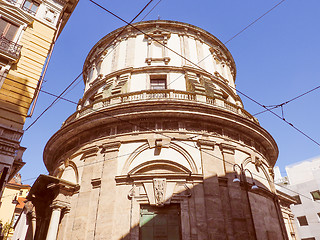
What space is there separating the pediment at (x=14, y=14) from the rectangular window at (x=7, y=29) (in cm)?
25

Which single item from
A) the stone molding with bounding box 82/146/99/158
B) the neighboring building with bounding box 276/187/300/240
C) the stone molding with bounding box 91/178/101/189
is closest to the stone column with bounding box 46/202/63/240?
the stone molding with bounding box 91/178/101/189

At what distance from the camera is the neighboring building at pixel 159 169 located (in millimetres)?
12766

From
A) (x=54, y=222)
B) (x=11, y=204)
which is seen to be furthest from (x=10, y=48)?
(x=11, y=204)

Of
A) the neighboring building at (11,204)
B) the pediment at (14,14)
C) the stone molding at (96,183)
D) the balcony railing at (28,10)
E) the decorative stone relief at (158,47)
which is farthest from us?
the neighboring building at (11,204)

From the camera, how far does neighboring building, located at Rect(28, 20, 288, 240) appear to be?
41.9ft

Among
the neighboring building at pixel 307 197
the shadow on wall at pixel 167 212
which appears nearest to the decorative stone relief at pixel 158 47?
the shadow on wall at pixel 167 212

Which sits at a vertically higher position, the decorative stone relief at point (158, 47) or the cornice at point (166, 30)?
the cornice at point (166, 30)

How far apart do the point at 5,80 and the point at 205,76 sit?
48.4ft

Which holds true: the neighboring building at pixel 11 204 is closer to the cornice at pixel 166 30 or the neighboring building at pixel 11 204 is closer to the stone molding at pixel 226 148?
the cornice at pixel 166 30

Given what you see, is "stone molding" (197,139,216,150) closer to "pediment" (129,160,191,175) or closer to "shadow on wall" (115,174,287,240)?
"pediment" (129,160,191,175)

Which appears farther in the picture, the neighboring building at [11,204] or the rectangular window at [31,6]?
the neighboring building at [11,204]

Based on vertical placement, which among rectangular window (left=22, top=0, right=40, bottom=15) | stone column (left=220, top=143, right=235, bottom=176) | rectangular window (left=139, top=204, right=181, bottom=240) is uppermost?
rectangular window (left=22, top=0, right=40, bottom=15)

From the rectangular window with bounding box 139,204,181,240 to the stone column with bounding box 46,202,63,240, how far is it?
15.3 ft

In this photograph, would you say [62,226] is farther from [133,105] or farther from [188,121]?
[188,121]
